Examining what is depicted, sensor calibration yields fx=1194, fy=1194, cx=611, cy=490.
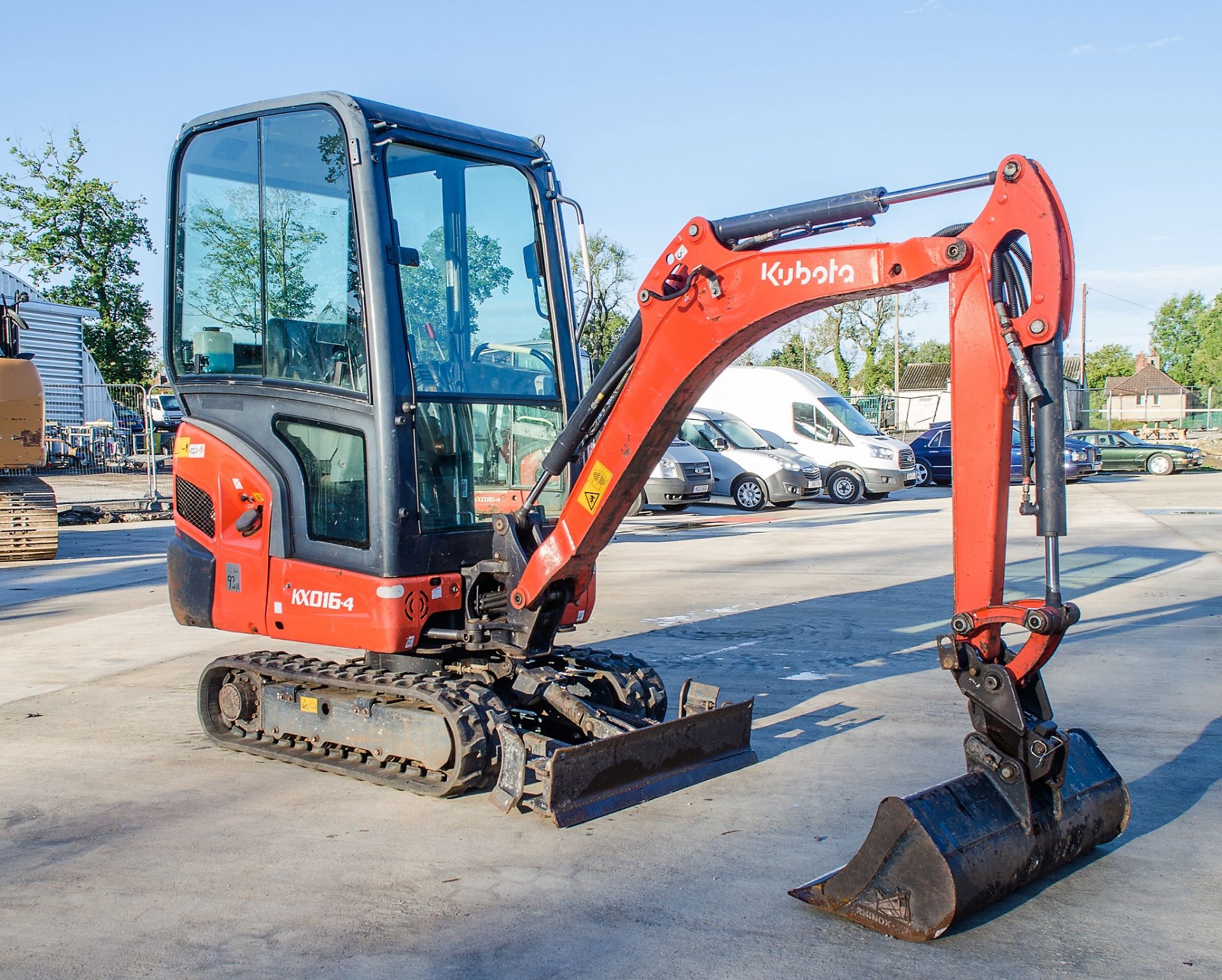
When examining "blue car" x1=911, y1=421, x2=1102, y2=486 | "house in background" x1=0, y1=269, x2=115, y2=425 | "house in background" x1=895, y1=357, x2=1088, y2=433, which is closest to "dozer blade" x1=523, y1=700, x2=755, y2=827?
"house in background" x1=895, y1=357, x2=1088, y2=433


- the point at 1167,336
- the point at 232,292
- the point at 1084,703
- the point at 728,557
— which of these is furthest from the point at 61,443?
the point at 1167,336

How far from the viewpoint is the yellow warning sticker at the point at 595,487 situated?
5.63 meters

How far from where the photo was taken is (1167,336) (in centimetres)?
11388

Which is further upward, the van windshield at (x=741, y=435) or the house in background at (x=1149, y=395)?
the house in background at (x=1149, y=395)

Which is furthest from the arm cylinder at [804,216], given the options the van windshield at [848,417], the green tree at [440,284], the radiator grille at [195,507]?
the van windshield at [848,417]

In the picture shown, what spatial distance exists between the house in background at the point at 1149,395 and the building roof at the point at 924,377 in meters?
19.6

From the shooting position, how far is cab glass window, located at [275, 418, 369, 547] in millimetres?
5914

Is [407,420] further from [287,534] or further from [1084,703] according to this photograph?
[1084,703]

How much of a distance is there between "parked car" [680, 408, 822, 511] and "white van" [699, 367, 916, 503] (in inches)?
52.6

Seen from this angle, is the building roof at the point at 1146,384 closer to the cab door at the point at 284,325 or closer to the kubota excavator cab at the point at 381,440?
the kubota excavator cab at the point at 381,440

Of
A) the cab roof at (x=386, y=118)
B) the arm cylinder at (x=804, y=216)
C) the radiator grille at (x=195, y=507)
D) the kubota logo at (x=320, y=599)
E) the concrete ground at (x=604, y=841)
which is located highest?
the cab roof at (x=386, y=118)

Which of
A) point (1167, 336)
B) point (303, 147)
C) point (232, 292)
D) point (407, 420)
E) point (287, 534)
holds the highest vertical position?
point (1167, 336)

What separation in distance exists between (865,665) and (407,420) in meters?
4.44

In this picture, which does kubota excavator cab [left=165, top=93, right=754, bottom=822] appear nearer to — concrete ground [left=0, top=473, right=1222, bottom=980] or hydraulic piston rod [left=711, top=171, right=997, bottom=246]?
concrete ground [left=0, top=473, right=1222, bottom=980]
